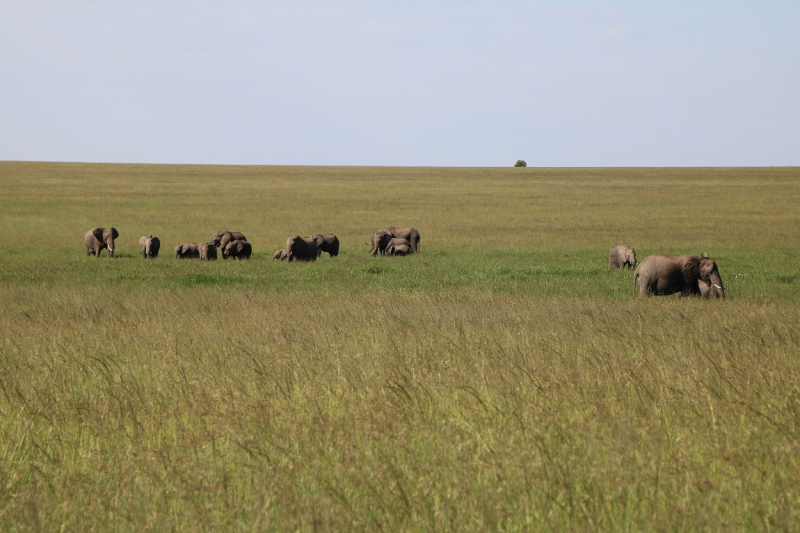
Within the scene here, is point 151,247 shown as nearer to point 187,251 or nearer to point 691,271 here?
point 187,251

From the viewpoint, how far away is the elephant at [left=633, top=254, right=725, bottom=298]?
14.2 meters

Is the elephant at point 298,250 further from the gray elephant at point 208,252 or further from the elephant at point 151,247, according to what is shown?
the elephant at point 151,247

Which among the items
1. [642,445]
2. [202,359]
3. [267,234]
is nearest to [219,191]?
[267,234]

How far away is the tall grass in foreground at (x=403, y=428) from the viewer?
11.7 ft

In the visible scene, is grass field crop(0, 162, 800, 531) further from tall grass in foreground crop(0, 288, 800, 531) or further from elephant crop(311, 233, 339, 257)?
elephant crop(311, 233, 339, 257)

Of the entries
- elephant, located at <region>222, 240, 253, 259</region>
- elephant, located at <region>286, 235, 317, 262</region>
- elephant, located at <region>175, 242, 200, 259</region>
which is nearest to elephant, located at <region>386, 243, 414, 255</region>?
elephant, located at <region>286, 235, 317, 262</region>

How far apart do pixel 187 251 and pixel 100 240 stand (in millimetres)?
3397

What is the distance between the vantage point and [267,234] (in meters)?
35.7

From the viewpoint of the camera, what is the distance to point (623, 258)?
2212 cm

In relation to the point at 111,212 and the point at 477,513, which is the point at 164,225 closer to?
the point at 111,212

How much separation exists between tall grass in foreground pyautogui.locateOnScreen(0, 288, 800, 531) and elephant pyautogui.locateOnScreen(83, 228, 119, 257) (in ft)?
63.7

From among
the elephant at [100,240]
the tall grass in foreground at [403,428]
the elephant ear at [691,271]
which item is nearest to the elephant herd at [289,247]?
the elephant at [100,240]

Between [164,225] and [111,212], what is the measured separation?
7.56 meters

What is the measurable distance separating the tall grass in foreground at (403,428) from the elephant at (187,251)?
60.9ft
